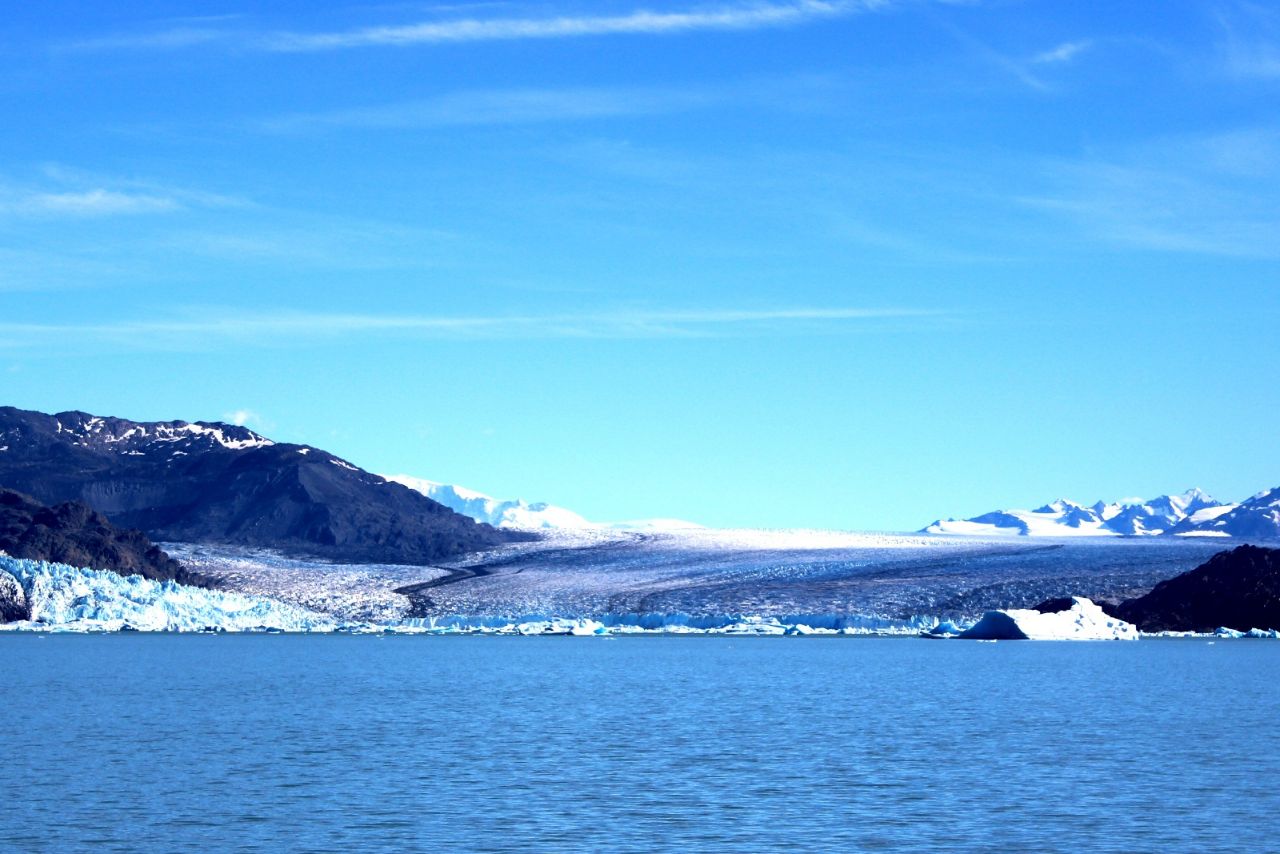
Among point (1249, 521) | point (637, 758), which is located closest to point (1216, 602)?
point (637, 758)

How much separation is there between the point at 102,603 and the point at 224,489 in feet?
174

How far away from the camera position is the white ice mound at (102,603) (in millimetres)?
58312

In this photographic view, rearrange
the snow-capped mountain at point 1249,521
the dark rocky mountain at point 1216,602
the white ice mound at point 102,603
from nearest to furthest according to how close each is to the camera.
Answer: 1. the white ice mound at point 102,603
2. the dark rocky mountain at point 1216,602
3. the snow-capped mountain at point 1249,521

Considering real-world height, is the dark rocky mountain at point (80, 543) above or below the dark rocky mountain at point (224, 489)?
below

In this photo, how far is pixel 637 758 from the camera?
22375mm

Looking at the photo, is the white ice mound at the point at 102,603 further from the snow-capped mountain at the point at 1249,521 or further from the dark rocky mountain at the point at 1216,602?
the snow-capped mountain at the point at 1249,521

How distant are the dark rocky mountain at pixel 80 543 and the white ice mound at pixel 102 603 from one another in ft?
31.9

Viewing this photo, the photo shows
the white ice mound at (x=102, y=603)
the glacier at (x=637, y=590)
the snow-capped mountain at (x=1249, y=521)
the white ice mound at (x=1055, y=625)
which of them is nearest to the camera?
the white ice mound at (x=1055, y=625)

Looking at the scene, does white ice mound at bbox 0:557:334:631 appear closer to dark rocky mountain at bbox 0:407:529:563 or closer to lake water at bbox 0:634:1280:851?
lake water at bbox 0:634:1280:851

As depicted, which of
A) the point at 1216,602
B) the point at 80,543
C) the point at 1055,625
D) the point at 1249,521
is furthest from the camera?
the point at 1249,521

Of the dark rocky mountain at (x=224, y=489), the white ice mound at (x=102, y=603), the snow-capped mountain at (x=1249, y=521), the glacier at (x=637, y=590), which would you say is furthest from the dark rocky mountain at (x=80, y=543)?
the snow-capped mountain at (x=1249, y=521)

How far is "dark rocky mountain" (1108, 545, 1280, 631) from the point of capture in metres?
59.2

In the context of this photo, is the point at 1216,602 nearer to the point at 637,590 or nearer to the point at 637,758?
the point at 637,590

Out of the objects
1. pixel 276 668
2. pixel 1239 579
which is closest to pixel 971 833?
pixel 276 668
